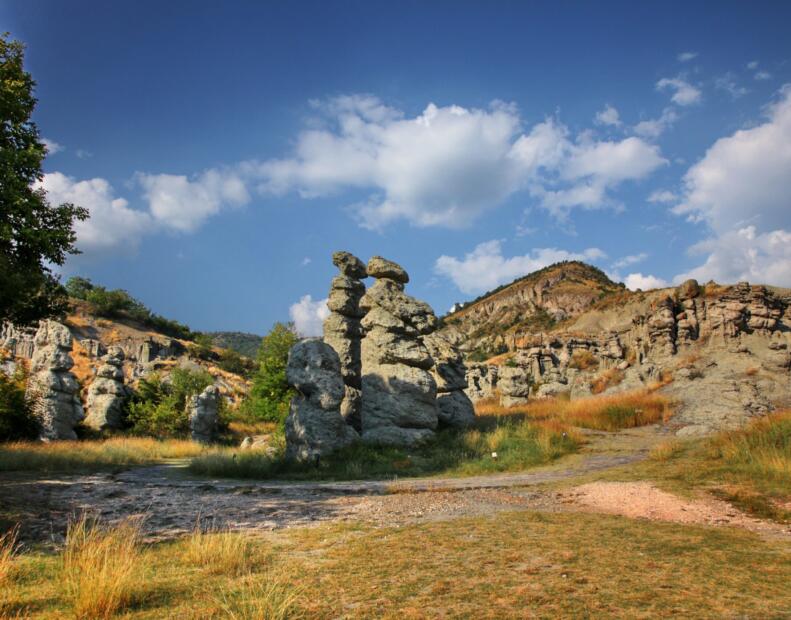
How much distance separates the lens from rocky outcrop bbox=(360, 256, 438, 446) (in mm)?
17953

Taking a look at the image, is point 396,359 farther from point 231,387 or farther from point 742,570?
point 231,387

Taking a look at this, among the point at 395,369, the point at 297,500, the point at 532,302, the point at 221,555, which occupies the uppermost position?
the point at 532,302

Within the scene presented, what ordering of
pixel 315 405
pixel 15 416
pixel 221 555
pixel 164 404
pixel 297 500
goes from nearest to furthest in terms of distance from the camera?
pixel 221 555 < pixel 297 500 < pixel 315 405 < pixel 15 416 < pixel 164 404

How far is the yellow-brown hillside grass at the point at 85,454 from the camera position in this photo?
1491 centimetres

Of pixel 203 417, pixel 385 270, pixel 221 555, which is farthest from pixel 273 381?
pixel 221 555

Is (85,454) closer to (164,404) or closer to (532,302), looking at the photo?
(164,404)

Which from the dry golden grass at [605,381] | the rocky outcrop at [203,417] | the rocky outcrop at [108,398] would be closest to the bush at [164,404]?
the rocky outcrop at [108,398]

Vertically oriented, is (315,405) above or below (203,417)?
above

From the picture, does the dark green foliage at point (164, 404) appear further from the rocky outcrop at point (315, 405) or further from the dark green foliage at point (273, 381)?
the rocky outcrop at point (315, 405)

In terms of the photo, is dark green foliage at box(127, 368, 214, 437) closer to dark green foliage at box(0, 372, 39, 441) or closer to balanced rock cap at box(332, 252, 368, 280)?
dark green foliage at box(0, 372, 39, 441)

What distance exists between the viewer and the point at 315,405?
16.2 metres

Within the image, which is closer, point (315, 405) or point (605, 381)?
point (315, 405)

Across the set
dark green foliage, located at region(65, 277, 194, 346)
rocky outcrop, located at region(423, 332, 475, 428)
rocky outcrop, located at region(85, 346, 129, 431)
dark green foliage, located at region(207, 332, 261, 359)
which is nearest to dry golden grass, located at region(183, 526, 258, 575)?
rocky outcrop, located at region(423, 332, 475, 428)

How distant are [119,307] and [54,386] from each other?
39572mm
